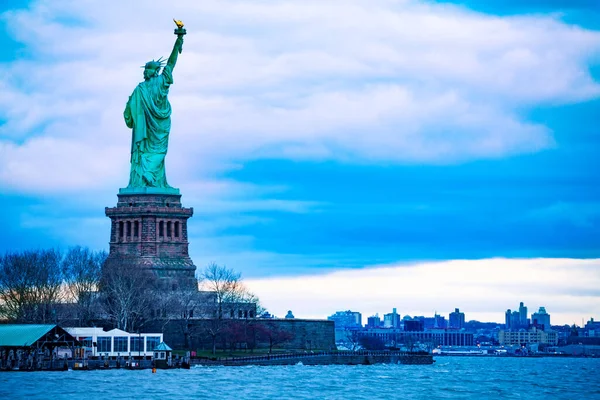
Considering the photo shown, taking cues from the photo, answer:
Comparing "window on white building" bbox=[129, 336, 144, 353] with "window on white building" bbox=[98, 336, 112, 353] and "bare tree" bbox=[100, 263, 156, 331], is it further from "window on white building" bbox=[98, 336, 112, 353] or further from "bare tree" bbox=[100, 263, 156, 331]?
Result: "bare tree" bbox=[100, 263, 156, 331]

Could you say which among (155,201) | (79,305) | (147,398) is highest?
(155,201)

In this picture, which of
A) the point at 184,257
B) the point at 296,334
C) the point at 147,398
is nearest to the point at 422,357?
the point at 296,334

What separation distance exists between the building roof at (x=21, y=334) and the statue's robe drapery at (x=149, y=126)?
109ft

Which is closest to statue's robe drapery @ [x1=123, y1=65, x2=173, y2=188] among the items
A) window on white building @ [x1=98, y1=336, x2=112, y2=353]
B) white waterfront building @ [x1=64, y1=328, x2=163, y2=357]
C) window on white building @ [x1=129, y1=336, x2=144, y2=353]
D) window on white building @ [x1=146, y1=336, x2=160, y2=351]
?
window on white building @ [x1=146, y1=336, x2=160, y2=351]

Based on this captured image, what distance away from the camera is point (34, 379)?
4323 inches

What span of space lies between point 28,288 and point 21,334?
22206mm

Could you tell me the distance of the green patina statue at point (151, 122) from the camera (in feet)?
504

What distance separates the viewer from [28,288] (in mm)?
145500

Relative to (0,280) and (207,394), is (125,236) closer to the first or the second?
(0,280)

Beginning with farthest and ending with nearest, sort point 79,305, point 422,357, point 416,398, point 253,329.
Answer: point 422,357 < point 253,329 < point 79,305 < point 416,398

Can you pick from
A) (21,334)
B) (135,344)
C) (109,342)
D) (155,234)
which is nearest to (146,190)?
(155,234)

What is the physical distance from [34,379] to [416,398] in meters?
26.5

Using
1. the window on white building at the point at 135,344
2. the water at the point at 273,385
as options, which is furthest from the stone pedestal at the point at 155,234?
the water at the point at 273,385

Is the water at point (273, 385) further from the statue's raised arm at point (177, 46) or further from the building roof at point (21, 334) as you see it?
the statue's raised arm at point (177, 46)
